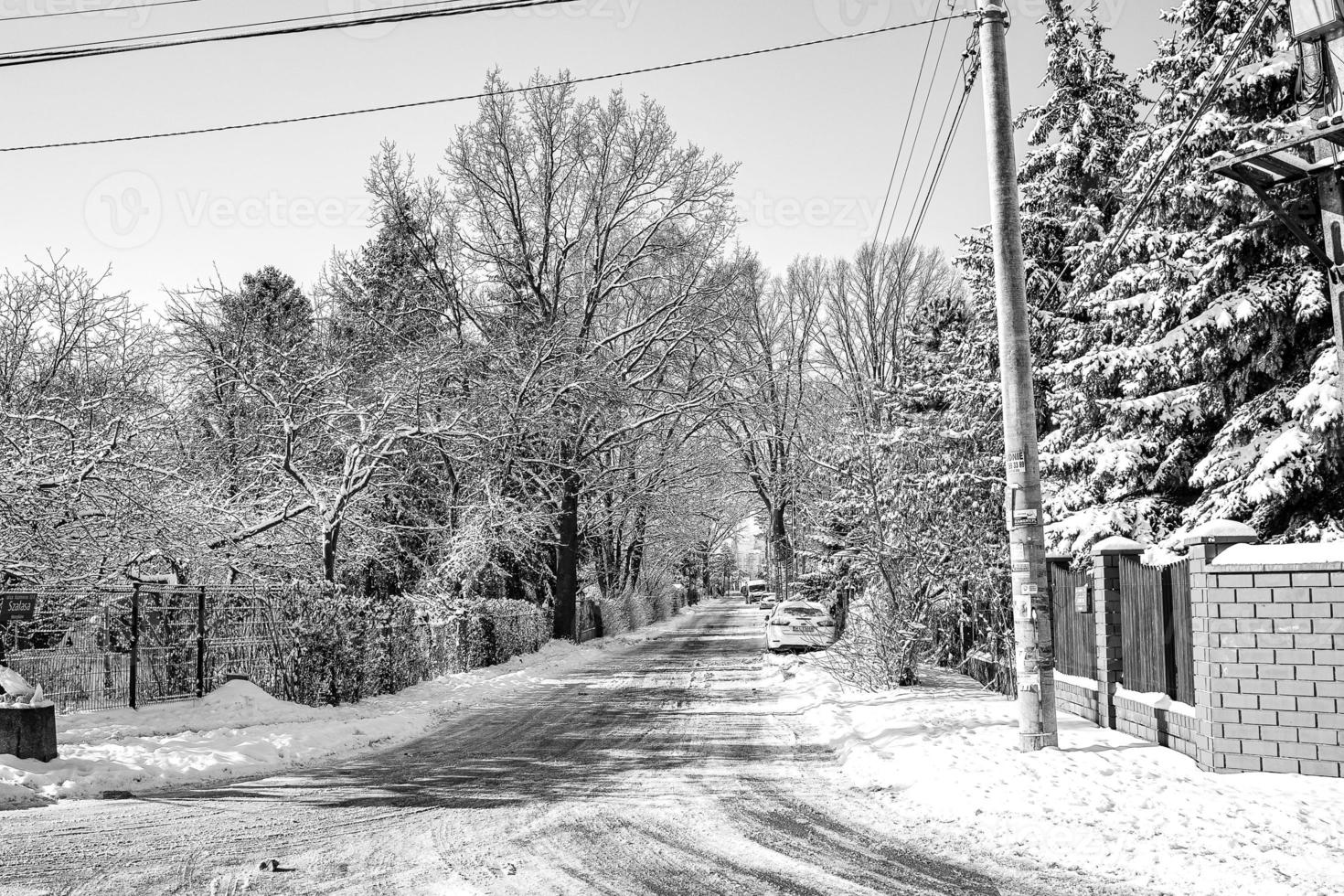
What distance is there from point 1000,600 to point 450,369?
1264 centimetres

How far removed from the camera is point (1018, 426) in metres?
9.14

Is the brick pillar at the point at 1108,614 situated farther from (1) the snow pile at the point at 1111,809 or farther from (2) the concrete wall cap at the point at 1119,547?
(1) the snow pile at the point at 1111,809

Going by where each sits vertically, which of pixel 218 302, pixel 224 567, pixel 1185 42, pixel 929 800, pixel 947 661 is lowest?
pixel 947 661

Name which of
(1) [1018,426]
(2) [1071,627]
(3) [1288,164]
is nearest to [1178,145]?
(3) [1288,164]

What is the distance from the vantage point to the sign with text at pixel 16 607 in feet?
36.0

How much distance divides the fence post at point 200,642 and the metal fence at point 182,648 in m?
0.01

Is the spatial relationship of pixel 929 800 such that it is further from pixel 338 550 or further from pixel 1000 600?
pixel 338 550

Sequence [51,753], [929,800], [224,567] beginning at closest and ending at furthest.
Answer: [929,800] < [51,753] < [224,567]

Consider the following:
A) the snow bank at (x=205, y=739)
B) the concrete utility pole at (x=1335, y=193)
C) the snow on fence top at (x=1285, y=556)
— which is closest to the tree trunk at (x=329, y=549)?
the snow bank at (x=205, y=739)

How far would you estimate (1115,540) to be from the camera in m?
10.0

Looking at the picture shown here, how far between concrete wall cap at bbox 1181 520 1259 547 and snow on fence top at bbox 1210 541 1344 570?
4.3 inches

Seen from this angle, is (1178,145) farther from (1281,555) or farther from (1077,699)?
(1077,699)

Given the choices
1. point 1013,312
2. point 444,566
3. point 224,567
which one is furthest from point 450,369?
point 1013,312

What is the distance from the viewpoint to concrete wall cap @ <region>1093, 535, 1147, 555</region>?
31.8 ft
